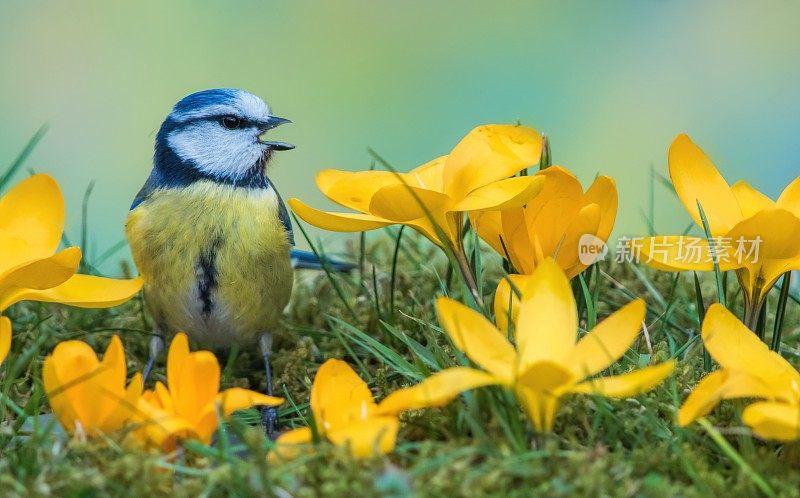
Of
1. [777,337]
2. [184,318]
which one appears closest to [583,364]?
[777,337]

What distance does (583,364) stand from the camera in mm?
1533

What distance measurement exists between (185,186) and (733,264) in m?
1.47

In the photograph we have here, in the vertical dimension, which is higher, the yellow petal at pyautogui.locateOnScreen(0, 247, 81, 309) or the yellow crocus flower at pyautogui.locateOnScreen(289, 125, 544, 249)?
the yellow crocus flower at pyautogui.locateOnScreen(289, 125, 544, 249)

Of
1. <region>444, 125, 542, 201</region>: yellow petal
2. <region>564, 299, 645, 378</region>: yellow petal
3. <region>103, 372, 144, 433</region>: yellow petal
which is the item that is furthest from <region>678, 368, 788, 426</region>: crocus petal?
<region>103, 372, 144, 433</region>: yellow petal

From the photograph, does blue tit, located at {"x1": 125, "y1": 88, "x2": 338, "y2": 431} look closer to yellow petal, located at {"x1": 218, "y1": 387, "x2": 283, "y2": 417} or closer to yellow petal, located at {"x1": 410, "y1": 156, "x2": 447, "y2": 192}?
yellow petal, located at {"x1": 410, "y1": 156, "x2": 447, "y2": 192}

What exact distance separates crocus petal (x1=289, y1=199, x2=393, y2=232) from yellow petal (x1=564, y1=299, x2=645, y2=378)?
1.61ft

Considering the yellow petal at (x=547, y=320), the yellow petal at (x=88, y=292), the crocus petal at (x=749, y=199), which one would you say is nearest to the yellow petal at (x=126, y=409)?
the yellow petal at (x=88, y=292)

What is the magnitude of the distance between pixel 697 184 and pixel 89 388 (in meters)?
1.22

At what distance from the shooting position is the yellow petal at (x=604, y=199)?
6.44 feet

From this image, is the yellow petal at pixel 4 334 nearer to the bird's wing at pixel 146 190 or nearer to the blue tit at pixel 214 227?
the blue tit at pixel 214 227

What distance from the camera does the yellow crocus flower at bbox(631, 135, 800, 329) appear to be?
1913 millimetres

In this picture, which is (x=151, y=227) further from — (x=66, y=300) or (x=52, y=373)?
(x=52, y=373)

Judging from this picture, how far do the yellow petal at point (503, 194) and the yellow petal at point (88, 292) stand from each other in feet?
2.41

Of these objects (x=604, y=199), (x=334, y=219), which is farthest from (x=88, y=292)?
(x=604, y=199)
